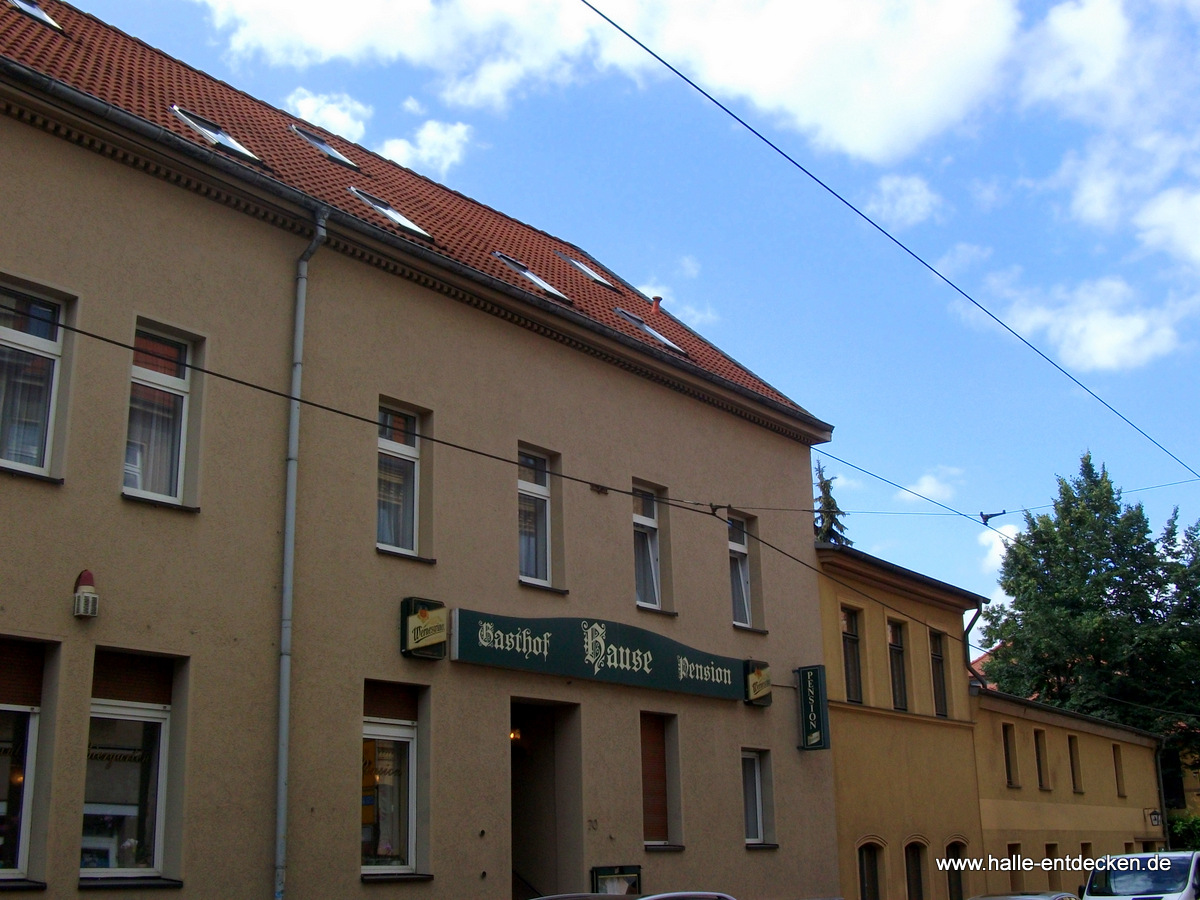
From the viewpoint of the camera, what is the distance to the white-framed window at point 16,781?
10.0m

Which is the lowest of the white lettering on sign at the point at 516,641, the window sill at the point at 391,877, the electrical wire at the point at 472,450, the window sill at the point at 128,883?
the window sill at the point at 391,877

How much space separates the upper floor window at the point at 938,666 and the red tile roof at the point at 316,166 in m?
6.15

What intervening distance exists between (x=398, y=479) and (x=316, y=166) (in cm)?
482

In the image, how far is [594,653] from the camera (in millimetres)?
15453

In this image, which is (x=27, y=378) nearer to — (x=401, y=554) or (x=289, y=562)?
(x=289, y=562)

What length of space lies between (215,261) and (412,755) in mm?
5381

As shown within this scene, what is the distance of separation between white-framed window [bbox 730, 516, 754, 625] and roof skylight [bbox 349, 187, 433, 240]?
652cm

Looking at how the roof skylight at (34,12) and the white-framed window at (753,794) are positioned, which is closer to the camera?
the roof skylight at (34,12)

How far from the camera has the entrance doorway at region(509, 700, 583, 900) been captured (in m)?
14.9

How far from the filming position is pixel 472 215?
21.1 meters

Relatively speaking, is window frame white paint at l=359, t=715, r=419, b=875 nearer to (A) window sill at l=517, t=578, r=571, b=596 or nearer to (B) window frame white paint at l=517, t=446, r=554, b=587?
(A) window sill at l=517, t=578, r=571, b=596

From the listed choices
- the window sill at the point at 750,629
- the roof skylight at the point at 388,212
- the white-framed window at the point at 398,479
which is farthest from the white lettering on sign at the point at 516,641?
the roof skylight at the point at 388,212

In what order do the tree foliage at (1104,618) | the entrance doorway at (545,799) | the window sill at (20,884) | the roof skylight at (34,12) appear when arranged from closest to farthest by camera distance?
1. the window sill at (20,884)
2. the entrance doorway at (545,799)
3. the roof skylight at (34,12)
4. the tree foliage at (1104,618)

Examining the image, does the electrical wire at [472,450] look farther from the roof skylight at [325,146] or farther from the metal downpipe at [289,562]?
the roof skylight at [325,146]
